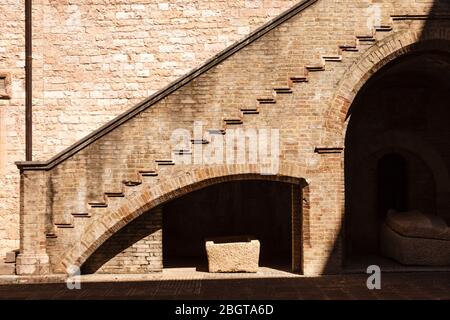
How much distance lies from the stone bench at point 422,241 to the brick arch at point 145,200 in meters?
3.68

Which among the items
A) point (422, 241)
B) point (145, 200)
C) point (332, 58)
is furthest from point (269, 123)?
point (422, 241)

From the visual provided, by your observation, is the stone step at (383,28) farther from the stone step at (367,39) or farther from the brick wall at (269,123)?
the stone step at (367,39)

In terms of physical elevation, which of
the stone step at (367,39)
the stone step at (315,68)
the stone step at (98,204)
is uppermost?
the stone step at (367,39)

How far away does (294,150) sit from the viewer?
10.0 metres

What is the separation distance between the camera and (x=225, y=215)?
43.4 ft

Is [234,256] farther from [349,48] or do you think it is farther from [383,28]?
[383,28]

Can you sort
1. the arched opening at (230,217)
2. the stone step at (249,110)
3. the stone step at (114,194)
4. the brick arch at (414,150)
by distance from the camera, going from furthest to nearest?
1. the arched opening at (230,217)
2. the brick arch at (414,150)
3. the stone step at (249,110)
4. the stone step at (114,194)

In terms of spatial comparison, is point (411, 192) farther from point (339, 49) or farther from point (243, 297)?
point (243, 297)

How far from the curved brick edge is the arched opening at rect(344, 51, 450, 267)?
2.27m

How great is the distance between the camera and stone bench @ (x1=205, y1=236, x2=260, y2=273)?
10586 mm

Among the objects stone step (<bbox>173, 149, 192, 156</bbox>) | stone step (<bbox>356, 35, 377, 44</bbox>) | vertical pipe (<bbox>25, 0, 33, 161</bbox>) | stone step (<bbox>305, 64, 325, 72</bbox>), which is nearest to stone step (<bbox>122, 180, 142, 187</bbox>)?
stone step (<bbox>173, 149, 192, 156</bbox>)

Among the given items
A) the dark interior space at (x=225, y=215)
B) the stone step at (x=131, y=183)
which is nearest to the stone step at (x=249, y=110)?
the stone step at (x=131, y=183)

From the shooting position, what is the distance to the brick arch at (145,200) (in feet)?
32.1

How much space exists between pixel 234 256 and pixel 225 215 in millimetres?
2695
